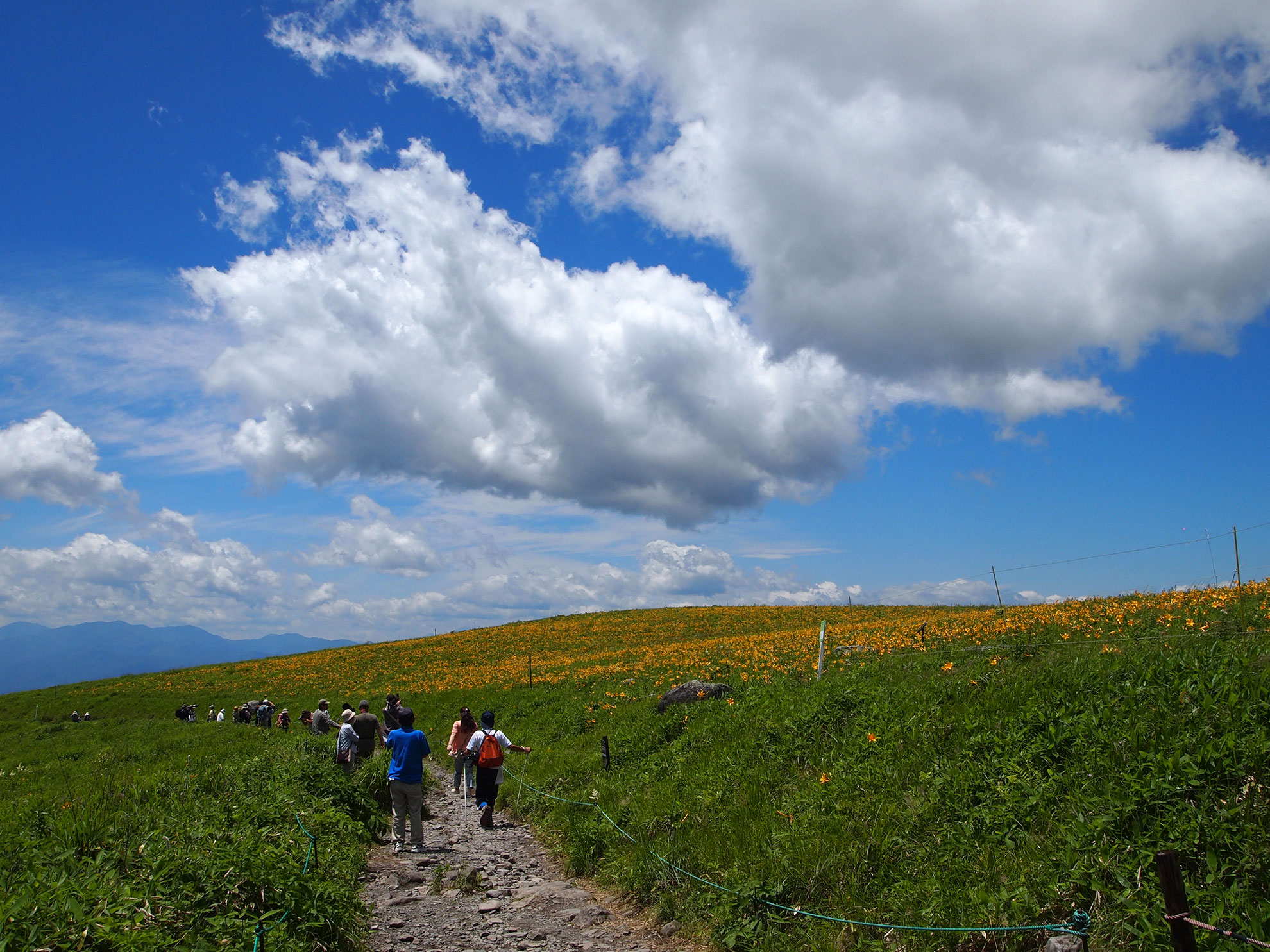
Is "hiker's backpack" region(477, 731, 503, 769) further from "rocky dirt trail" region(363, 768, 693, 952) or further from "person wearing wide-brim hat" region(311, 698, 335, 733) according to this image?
"person wearing wide-brim hat" region(311, 698, 335, 733)

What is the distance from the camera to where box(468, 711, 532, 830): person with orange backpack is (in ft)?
42.1

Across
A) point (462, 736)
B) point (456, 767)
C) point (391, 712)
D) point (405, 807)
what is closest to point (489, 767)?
point (405, 807)

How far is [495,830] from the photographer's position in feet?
42.0

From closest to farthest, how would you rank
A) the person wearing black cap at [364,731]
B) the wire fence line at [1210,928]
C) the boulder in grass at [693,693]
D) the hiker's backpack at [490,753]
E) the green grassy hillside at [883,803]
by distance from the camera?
the wire fence line at [1210,928] → the green grassy hillside at [883,803] → the hiker's backpack at [490,753] → the person wearing black cap at [364,731] → the boulder in grass at [693,693]

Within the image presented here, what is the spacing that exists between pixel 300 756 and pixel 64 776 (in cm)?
743

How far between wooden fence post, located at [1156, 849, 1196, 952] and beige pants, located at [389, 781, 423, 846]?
9790mm

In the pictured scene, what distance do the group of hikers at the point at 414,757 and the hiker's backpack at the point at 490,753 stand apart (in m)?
0.01

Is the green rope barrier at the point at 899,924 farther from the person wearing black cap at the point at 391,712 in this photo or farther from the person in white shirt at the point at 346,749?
the person wearing black cap at the point at 391,712

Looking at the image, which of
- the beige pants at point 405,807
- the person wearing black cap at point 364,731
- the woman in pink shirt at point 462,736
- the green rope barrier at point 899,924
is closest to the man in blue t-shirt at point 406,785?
the beige pants at point 405,807

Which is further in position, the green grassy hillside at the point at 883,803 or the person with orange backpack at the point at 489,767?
the person with orange backpack at the point at 489,767

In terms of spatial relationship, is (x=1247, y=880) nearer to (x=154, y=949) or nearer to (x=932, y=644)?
(x=154, y=949)

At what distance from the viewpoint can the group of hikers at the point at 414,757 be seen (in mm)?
11234

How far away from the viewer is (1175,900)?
4016 millimetres

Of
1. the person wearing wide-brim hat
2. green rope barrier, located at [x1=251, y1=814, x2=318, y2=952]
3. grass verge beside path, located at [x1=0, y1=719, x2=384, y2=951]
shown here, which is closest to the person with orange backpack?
grass verge beside path, located at [x1=0, y1=719, x2=384, y2=951]
